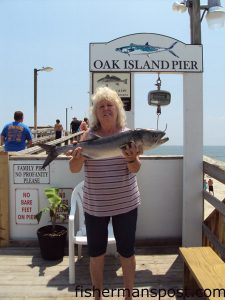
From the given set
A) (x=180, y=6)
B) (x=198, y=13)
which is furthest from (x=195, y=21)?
(x=180, y=6)

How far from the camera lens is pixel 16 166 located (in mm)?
5148

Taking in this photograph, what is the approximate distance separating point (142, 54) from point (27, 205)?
256 centimetres

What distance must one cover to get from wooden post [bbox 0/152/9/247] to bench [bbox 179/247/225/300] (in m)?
2.73

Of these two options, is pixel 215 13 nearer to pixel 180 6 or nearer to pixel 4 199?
pixel 180 6

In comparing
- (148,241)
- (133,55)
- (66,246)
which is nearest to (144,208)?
(148,241)

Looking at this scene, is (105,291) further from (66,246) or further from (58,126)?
(58,126)

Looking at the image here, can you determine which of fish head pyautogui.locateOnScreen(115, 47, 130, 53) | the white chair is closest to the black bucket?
the white chair

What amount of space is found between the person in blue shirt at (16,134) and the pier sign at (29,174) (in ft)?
7.72

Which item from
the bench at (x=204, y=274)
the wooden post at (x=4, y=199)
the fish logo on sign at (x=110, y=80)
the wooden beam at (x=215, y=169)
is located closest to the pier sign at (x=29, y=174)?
the wooden post at (x=4, y=199)

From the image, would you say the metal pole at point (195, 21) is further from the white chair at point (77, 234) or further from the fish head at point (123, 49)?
the white chair at point (77, 234)

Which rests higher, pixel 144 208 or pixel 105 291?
pixel 144 208

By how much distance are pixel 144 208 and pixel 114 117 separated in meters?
2.39

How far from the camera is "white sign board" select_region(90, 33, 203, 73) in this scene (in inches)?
191

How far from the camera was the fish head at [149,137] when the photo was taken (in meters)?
2.92
